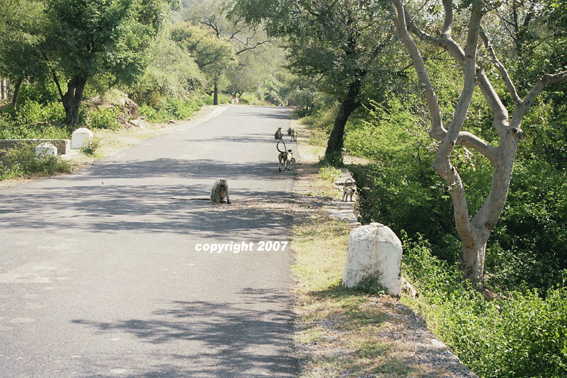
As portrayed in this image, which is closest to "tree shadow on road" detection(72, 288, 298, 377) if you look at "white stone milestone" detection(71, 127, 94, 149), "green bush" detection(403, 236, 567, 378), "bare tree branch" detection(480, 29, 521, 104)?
"green bush" detection(403, 236, 567, 378)

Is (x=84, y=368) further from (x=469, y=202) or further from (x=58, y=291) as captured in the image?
(x=469, y=202)

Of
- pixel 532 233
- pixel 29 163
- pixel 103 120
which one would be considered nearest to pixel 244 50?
pixel 103 120

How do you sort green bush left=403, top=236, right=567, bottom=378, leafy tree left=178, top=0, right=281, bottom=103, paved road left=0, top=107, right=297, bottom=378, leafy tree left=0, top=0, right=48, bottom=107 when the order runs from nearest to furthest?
1. paved road left=0, top=107, right=297, bottom=378
2. green bush left=403, top=236, right=567, bottom=378
3. leafy tree left=0, top=0, right=48, bottom=107
4. leafy tree left=178, top=0, right=281, bottom=103

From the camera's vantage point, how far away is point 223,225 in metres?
12.7

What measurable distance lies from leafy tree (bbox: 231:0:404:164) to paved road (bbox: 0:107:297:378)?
17.0ft

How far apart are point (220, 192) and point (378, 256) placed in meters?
7.79

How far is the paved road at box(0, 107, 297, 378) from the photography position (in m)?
5.89

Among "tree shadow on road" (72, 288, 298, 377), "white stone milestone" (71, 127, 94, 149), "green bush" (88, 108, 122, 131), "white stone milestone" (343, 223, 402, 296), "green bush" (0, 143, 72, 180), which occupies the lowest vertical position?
"tree shadow on road" (72, 288, 298, 377)

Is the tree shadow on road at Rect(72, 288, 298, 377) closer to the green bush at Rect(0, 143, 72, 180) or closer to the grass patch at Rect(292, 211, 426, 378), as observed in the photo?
the grass patch at Rect(292, 211, 426, 378)

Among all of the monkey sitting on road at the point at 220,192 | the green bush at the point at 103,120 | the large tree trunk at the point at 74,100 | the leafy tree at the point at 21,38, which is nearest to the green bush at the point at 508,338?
the monkey sitting on road at the point at 220,192

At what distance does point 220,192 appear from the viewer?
15180 millimetres

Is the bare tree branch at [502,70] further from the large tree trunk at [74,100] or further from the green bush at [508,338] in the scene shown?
the large tree trunk at [74,100]

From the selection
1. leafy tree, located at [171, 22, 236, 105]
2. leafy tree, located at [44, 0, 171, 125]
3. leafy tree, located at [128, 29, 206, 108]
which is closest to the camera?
leafy tree, located at [44, 0, 171, 125]

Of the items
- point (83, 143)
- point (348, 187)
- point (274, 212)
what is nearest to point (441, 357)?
point (274, 212)
